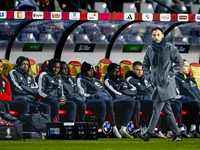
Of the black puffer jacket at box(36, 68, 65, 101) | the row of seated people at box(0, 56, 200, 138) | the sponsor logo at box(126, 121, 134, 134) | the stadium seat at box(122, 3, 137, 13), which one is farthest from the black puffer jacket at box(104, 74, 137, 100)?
the stadium seat at box(122, 3, 137, 13)

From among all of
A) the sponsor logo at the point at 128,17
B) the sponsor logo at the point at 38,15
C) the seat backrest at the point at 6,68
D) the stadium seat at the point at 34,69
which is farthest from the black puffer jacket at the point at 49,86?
the sponsor logo at the point at 128,17

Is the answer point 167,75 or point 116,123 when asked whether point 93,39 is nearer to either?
point 116,123

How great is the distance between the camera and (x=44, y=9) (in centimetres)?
1028

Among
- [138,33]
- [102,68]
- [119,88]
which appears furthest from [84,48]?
[119,88]

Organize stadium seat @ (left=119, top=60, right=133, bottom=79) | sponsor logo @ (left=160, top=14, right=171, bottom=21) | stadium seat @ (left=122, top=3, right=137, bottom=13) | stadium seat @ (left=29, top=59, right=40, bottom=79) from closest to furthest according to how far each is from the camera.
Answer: stadium seat @ (left=29, top=59, right=40, bottom=79) < sponsor logo @ (left=160, top=14, right=171, bottom=21) < stadium seat @ (left=119, top=60, right=133, bottom=79) < stadium seat @ (left=122, top=3, right=137, bottom=13)

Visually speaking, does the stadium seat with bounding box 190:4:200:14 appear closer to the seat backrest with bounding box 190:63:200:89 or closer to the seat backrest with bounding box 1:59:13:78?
the seat backrest with bounding box 190:63:200:89

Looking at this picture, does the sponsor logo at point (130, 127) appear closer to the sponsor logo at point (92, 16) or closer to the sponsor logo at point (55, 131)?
the sponsor logo at point (55, 131)

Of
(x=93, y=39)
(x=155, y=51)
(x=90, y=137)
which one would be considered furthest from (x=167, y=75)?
(x=93, y=39)

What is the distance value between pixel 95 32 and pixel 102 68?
1.11 metres

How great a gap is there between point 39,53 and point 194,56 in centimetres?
326

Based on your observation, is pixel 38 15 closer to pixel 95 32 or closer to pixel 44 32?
pixel 44 32

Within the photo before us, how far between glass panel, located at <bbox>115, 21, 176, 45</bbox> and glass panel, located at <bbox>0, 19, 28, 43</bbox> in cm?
209

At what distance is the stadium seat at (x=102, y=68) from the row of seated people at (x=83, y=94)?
25 cm

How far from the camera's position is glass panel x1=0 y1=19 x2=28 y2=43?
9.81 m
